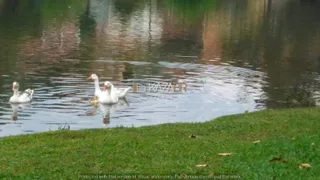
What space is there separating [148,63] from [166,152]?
68.8 feet

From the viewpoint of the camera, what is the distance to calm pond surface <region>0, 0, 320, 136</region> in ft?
70.3

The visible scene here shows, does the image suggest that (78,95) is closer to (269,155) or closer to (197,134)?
(197,134)

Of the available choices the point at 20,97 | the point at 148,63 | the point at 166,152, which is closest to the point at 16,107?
the point at 20,97

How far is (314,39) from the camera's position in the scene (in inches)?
1962

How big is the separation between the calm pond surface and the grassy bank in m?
5.10

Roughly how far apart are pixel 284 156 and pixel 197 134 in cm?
373

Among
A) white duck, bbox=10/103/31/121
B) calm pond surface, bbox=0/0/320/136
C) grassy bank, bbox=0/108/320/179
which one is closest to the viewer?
grassy bank, bbox=0/108/320/179

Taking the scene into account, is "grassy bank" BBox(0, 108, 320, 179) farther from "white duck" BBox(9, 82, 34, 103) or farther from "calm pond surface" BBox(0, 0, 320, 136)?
"white duck" BBox(9, 82, 34, 103)

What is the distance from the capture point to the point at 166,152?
450 inches

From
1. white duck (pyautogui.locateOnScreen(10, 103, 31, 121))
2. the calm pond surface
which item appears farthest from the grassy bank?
white duck (pyautogui.locateOnScreen(10, 103, 31, 121))

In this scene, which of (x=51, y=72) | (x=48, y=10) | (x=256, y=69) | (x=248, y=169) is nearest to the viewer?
(x=248, y=169)

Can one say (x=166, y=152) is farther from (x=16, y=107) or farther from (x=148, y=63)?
(x=148, y=63)

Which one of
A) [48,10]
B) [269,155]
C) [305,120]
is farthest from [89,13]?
[269,155]

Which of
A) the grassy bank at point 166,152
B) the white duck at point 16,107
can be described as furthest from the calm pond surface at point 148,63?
the grassy bank at point 166,152
